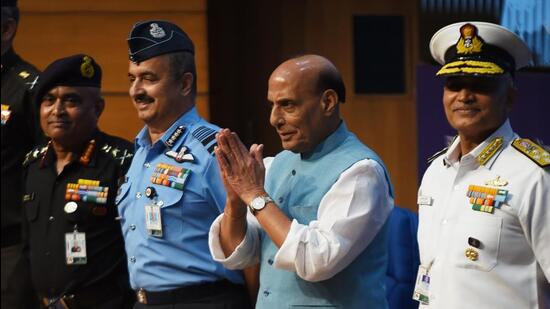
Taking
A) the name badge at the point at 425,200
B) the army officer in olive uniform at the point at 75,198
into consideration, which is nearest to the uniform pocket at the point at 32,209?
the army officer in olive uniform at the point at 75,198

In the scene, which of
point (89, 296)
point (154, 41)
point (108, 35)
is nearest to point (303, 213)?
point (154, 41)

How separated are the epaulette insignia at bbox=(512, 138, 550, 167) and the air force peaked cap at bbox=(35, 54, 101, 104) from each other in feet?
5.75

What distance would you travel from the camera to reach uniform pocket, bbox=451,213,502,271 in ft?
8.23

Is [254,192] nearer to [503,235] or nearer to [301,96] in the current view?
[301,96]

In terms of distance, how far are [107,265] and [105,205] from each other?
21 cm

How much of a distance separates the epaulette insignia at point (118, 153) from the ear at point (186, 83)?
18.3 inches

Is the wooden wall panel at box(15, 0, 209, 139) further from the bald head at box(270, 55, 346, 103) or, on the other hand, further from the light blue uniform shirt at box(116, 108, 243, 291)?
the bald head at box(270, 55, 346, 103)

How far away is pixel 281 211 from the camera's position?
8.99 ft

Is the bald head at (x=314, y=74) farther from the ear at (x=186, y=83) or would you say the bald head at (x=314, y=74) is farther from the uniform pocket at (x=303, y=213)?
the ear at (x=186, y=83)

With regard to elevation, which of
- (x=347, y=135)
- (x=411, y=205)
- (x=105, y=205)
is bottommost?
(x=411, y=205)

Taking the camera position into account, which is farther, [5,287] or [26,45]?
[26,45]

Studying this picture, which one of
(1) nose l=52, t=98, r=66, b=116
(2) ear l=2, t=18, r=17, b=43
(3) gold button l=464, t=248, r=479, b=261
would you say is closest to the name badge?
(3) gold button l=464, t=248, r=479, b=261

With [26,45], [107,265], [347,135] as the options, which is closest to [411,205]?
[26,45]

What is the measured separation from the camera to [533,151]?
2.55m
